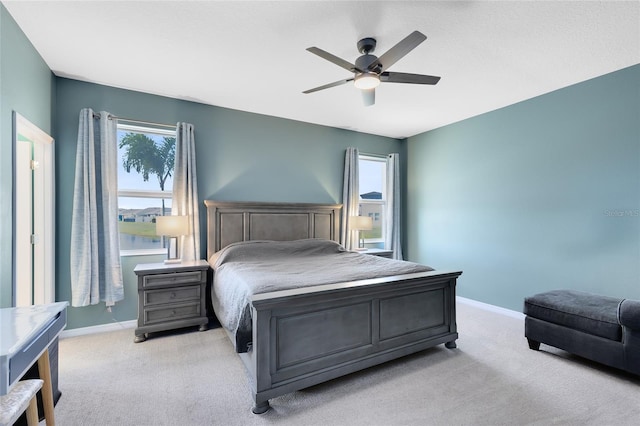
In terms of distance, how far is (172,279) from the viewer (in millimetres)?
3225

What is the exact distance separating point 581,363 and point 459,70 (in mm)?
2957

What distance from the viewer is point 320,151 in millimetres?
4848

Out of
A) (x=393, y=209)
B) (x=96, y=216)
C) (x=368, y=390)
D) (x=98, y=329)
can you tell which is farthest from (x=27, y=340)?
(x=393, y=209)

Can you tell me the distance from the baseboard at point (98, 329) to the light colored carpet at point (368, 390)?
302 millimetres

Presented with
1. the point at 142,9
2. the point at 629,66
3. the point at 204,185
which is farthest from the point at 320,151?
the point at 629,66

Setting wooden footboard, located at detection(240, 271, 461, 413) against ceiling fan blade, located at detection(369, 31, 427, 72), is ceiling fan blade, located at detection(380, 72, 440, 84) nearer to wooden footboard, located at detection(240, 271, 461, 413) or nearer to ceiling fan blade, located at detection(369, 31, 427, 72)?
ceiling fan blade, located at detection(369, 31, 427, 72)

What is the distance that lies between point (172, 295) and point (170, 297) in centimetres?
3

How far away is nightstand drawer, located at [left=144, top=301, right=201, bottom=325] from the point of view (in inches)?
124

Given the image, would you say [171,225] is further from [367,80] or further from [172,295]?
[367,80]

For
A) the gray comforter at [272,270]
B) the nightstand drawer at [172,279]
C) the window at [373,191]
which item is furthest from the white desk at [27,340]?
the window at [373,191]

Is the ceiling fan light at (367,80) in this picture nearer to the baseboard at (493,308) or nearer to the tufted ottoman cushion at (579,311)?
the tufted ottoman cushion at (579,311)

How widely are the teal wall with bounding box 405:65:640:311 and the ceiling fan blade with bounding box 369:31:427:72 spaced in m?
2.64

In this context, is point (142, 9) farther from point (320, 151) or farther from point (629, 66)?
point (629, 66)

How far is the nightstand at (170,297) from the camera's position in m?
3.11
